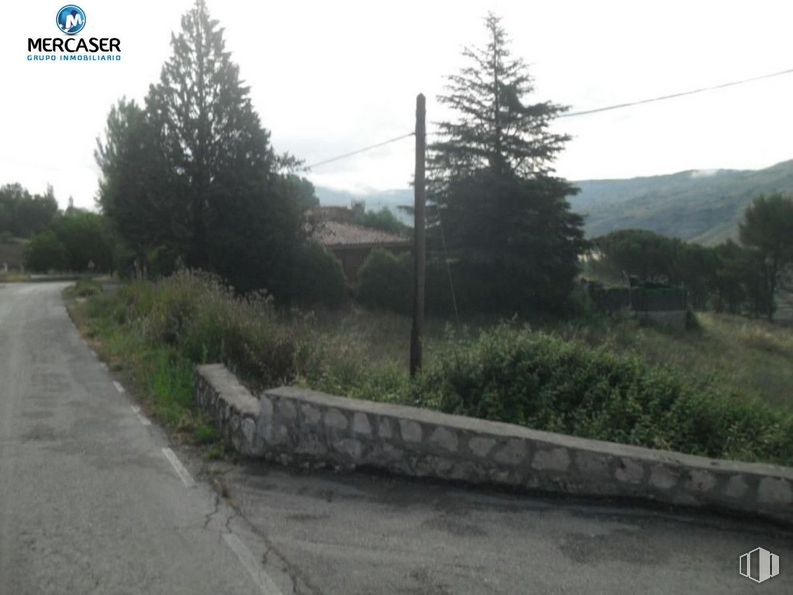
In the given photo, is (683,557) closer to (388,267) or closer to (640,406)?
(640,406)

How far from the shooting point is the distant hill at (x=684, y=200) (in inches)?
2689

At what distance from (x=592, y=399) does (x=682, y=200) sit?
81.6m

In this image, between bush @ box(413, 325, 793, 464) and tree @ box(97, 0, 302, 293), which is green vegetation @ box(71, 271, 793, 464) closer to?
bush @ box(413, 325, 793, 464)

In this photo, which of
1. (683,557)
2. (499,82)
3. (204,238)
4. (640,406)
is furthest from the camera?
(499,82)

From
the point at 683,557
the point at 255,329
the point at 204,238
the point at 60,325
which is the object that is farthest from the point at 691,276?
the point at 683,557

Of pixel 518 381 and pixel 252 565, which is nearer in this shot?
pixel 252 565

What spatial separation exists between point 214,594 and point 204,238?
31.7m

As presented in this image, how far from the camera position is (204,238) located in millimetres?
34844

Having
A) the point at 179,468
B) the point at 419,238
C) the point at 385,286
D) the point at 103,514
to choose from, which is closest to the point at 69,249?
the point at 385,286

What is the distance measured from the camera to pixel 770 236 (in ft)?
175

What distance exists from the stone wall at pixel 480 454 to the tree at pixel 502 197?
32.9 m

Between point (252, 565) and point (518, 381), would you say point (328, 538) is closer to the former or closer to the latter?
point (252, 565)

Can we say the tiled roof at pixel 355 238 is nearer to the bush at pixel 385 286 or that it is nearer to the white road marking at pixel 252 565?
the bush at pixel 385 286

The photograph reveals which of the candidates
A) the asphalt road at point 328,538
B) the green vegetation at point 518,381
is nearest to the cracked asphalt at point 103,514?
the asphalt road at point 328,538
